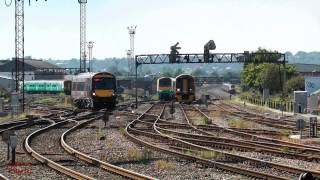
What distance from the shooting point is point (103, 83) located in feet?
164

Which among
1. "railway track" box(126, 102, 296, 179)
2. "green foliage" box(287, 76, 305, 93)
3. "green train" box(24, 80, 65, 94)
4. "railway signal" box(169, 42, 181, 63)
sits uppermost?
"railway signal" box(169, 42, 181, 63)

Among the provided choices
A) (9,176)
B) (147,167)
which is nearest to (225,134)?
(147,167)

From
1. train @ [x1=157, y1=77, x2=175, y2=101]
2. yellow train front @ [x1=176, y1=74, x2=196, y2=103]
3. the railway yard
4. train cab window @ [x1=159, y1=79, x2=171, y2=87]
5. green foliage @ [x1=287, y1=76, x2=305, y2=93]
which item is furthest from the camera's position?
green foliage @ [x1=287, y1=76, x2=305, y2=93]

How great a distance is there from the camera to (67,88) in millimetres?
76375

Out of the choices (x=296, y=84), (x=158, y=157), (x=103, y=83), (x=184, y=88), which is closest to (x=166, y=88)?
(x=184, y=88)

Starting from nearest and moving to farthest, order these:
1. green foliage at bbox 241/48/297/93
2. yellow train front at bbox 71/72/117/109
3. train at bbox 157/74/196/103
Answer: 1. yellow train front at bbox 71/72/117/109
2. train at bbox 157/74/196/103
3. green foliage at bbox 241/48/297/93

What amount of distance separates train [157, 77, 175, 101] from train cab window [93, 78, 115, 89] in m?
23.5

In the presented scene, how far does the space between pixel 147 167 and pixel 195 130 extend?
12.8 meters

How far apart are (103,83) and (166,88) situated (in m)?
26.5

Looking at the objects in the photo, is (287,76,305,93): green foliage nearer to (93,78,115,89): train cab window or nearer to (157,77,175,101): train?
(157,77,175,101): train

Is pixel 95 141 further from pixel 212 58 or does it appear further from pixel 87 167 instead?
pixel 212 58

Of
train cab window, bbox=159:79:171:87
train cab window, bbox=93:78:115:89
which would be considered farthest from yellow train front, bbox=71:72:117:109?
train cab window, bbox=159:79:171:87

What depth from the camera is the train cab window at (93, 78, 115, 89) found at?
1950 inches

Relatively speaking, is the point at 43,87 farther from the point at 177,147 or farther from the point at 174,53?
the point at 177,147
